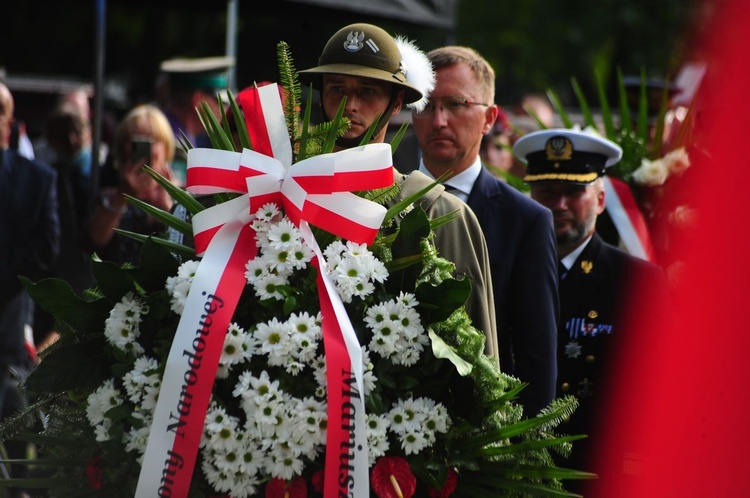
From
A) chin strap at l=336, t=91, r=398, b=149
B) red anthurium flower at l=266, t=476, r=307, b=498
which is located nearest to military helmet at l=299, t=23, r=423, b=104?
chin strap at l=336, t=91, r=398, b=149

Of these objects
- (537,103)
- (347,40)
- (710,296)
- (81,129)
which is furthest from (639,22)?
(710,296)

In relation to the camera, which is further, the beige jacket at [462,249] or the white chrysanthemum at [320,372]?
the beige jacket at [462,249]

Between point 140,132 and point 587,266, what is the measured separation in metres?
2.52

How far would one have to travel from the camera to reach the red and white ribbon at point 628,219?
18.8ft

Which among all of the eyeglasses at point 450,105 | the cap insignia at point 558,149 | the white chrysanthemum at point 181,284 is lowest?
the white chrysanthemum at point 181,284

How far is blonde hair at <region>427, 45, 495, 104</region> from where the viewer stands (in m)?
4.68

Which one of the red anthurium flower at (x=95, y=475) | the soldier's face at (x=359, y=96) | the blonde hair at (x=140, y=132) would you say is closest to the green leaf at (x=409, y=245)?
the soldier's face at (x=359, y=96)

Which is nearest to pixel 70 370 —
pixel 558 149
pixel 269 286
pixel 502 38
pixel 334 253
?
pixel 269 286

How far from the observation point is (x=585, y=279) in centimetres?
492

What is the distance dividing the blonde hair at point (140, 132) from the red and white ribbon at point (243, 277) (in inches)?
123

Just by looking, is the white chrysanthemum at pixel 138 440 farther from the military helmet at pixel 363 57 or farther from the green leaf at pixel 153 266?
the military helmet at pixel 363 57

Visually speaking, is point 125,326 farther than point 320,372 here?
Yes

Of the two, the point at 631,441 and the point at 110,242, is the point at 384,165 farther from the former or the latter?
the point at 110,242

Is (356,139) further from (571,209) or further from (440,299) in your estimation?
(571,209)
